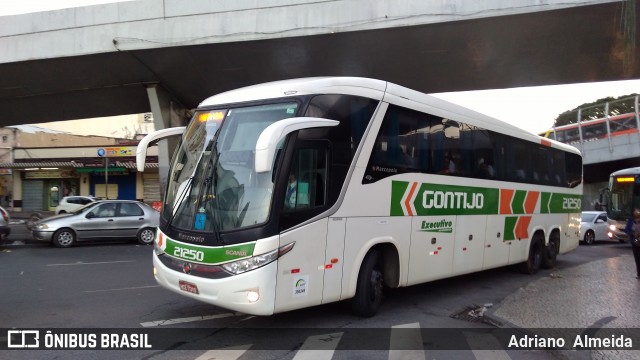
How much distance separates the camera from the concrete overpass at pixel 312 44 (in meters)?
13.6

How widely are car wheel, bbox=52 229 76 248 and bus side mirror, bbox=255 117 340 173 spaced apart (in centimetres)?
1278

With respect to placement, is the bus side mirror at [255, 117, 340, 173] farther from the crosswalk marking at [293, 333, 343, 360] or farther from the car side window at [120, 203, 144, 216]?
the car side window at [120, 203, 144, 216]

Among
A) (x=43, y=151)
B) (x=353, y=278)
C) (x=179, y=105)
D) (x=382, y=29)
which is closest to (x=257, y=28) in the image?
(x=382, y=29)

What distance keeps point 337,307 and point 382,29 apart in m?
9.31

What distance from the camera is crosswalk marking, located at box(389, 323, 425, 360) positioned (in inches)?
214

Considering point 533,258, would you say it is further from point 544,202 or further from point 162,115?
point 162,115

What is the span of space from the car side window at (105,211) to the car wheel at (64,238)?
100cm

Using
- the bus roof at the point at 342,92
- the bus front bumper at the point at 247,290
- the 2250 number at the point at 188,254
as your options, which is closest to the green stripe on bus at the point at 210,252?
the 2250 number at the point at 188,254

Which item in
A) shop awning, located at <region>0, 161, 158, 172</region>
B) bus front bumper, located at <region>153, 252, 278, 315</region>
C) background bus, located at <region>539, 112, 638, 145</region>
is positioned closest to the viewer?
bus front bumper, located at <region>153, 252, 278, 315</region>

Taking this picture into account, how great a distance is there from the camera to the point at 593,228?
22547mm

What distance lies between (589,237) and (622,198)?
315 centimetres

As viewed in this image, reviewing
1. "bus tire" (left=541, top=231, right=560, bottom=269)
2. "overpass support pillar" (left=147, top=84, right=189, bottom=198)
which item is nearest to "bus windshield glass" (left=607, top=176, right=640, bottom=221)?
"bus tire" (left=541, top=231, right=560, bottom=269)

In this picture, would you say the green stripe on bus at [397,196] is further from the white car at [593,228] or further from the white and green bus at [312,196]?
the white car at [593,228]

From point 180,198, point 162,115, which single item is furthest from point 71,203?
point 180,198
